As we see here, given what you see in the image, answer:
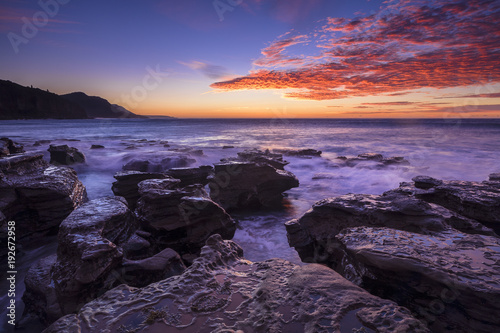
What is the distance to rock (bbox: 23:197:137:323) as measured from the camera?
9.27 ft

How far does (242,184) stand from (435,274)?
6.24 m

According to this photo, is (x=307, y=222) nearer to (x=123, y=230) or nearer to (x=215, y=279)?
(x=215, y=279)

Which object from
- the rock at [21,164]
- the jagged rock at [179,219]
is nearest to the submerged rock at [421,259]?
the jagged rock at [179,219]

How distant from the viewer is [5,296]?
3764mm

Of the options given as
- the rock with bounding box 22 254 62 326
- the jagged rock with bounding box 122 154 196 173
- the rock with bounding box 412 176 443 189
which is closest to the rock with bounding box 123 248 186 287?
the rock with bounding box 22 254 62 326

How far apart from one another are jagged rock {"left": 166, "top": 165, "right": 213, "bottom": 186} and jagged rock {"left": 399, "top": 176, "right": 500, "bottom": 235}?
6.51 meters

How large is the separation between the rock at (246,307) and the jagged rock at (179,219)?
6.51 ft

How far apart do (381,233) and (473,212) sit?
123 inches

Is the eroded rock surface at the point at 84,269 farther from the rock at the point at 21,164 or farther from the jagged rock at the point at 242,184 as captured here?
the jagged rock at the point at 242,184

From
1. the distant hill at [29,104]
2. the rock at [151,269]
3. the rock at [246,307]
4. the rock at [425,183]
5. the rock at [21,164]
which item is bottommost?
the rock at [151,269]

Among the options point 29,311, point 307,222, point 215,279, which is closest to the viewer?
point 215,279

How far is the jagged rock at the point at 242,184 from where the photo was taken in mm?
8055

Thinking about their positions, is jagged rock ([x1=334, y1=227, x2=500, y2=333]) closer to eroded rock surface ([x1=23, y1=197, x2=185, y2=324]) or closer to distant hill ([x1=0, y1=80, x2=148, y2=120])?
eroded rock surface ([x1=23, y1=197, x2=185, y2=324])

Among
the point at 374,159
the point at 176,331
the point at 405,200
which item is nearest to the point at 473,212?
the point at 405,200
